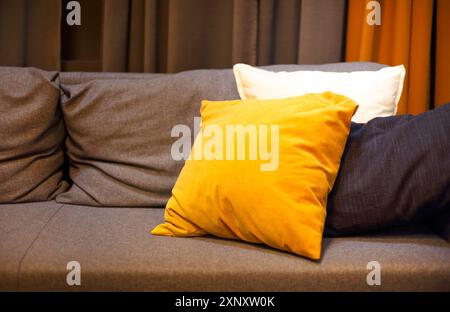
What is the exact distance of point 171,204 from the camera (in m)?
1.20

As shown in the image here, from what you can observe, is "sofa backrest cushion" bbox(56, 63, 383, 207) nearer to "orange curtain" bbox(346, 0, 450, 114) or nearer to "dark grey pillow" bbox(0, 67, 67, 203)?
"dark grey pillow" bbox(0, 67, 67, 203)

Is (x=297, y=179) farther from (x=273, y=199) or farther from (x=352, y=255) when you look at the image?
(x=352, y=255)

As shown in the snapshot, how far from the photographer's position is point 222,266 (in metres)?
1.05

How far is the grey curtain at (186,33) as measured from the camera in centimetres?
181

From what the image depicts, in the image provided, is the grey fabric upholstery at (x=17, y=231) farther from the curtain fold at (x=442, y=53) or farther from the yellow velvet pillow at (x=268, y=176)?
the curtain fold at (x=442, y=53)

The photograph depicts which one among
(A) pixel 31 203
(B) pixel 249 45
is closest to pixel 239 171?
(A) pixel 31 203

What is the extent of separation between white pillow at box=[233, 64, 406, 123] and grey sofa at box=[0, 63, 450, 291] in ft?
1.26

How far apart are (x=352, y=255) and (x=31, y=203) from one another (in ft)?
2.99

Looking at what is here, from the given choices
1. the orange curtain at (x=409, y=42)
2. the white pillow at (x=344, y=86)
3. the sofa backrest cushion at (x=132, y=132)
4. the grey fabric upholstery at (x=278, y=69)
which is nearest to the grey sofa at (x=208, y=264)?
the sofa backrest cushion at (x=132, y=132)

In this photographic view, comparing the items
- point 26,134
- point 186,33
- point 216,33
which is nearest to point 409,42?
point 216,33

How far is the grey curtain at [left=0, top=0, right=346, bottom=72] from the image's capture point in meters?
1.81

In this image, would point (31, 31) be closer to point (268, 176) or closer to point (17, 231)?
point (17, 231)

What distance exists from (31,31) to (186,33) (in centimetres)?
57
